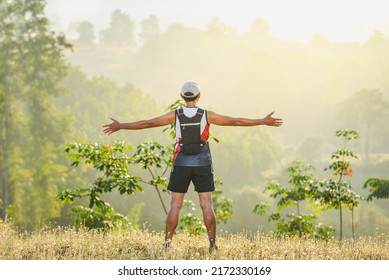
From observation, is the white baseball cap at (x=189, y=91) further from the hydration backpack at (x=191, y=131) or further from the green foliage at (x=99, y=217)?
the green foliage at (x=99, y=217)

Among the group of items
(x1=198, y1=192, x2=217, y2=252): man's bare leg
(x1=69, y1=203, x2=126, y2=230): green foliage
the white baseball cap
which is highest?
the white baseball cap

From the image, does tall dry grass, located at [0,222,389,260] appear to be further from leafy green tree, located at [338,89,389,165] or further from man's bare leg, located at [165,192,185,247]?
leafy green tree, located at [338,89,389,165]

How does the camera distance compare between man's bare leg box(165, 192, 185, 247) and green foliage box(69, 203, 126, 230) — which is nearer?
man's bare leg box(165, 192, 185, 247)

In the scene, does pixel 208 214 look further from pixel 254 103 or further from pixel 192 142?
pixel 254 103

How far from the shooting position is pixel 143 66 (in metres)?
194

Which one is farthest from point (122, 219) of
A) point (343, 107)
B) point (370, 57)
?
point (370, 57)

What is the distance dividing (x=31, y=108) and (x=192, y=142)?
124 ft

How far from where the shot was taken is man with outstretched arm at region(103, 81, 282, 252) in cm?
755

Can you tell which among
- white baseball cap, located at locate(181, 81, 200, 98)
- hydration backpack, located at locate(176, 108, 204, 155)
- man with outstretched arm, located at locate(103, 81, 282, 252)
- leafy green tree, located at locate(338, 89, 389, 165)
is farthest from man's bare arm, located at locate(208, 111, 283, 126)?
leafy green tree, located at locate(338, 89, 389, 165)

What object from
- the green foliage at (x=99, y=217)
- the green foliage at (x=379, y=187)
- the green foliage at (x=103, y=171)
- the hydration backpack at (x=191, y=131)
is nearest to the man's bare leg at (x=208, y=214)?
the hydration backpack at (x=191, y=131)

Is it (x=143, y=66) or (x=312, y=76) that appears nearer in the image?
(x=312, y=76)
